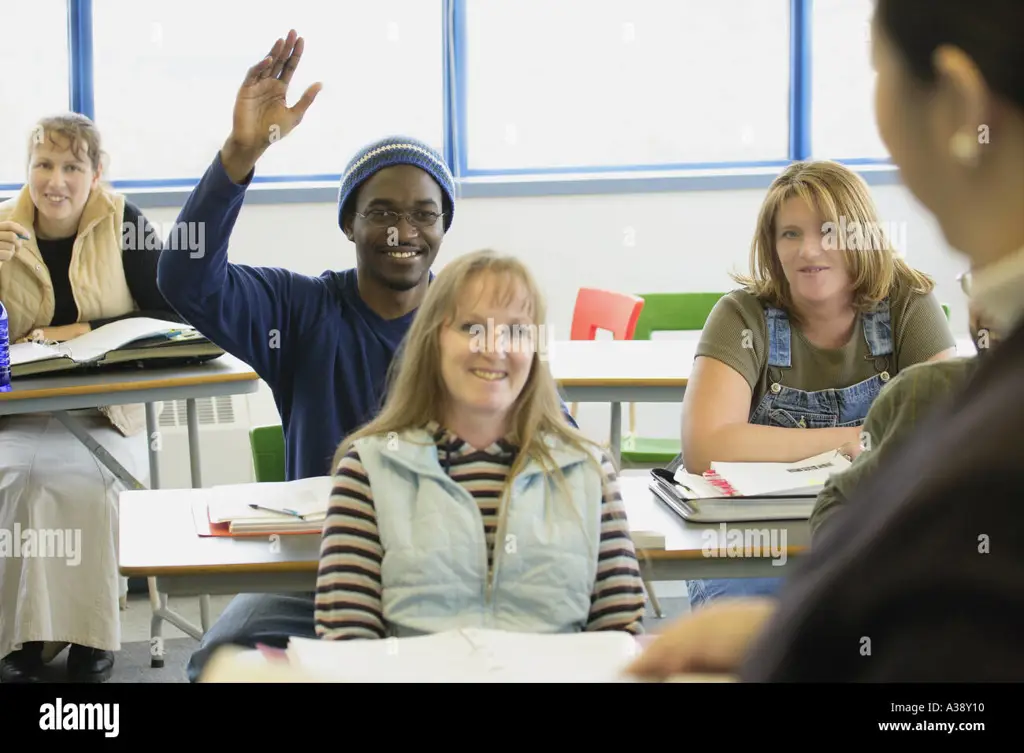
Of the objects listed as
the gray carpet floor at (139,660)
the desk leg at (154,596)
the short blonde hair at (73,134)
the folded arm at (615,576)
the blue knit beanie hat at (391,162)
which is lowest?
the gray carpet floor at (139,660)

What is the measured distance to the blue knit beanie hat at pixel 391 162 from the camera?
173 cm

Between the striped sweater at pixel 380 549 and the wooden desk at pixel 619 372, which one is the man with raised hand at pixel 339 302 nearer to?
the striped sweater at pixel 380 549

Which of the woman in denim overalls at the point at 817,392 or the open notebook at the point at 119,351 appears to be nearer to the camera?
the woman in denim overalls at the point at 817,392

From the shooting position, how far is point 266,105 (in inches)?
58.6

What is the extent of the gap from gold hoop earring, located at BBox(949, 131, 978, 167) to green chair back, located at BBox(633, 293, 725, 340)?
2.65 metres

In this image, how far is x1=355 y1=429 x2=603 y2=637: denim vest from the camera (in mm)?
1253

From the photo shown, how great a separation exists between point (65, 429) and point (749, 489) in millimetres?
1635

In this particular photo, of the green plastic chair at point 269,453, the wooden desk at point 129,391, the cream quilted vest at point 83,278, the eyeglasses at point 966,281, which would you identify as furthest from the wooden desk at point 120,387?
the eyeglasses at point 966,281

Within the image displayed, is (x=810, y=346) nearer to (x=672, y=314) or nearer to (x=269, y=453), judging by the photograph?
(x=269, y=453)

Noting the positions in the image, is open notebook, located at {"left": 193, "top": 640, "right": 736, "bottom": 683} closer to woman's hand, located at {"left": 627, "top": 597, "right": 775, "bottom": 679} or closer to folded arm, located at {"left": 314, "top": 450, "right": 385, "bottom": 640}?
woman's hand, located at {"left": 627, "top": 597, "right": 775, "bottom": 679}

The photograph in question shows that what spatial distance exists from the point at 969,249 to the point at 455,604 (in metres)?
0.92

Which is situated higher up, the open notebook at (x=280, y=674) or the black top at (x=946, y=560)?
the black top at (x=946, y=560)

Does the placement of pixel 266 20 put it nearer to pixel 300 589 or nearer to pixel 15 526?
pixel 15 526

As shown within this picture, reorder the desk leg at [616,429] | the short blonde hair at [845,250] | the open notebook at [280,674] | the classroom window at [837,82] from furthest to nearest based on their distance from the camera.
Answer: the classroom window at [837,82], the desk leg at [616,429], the short blonde hair at [845,250], the open notebook at [280,674]
